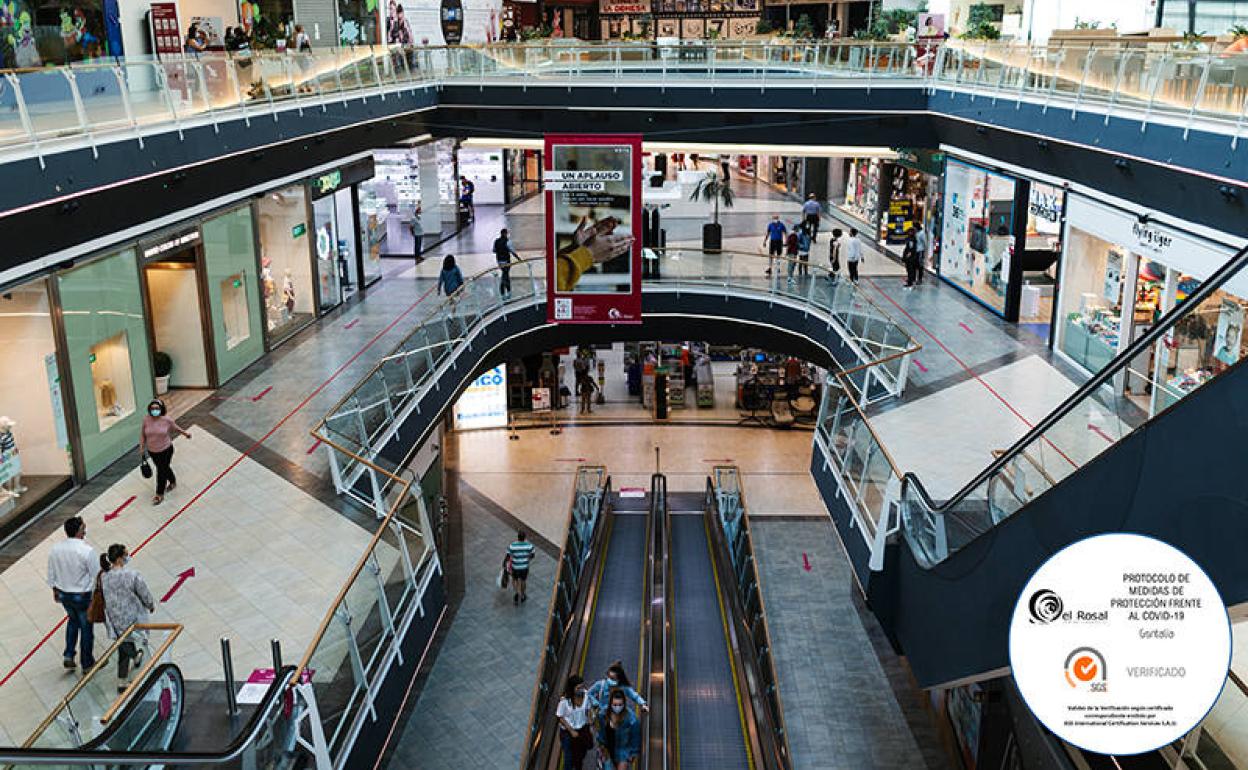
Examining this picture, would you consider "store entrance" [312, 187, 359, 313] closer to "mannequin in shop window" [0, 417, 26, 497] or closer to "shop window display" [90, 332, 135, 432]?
"shop window display" [90, 332, 135, 432]

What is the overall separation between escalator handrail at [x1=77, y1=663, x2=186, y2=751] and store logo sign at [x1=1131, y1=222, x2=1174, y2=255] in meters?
12.7

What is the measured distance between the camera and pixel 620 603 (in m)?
14.9

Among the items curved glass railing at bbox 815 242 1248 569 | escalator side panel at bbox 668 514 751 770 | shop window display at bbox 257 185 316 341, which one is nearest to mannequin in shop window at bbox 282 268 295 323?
shop window display at bbox 257 185 316 341

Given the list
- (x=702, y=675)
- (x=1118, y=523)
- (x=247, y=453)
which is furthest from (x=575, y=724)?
(x=247, y=453)

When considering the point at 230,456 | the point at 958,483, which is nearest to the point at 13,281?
the point at 230,456

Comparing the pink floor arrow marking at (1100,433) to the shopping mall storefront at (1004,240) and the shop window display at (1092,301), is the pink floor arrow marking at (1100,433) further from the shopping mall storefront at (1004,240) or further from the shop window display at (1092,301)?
the shopping mall storefront at (1004,240)

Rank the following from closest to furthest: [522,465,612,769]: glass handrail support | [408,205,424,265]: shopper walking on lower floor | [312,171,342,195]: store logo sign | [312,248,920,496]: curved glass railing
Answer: [522,465,612,769]: glass handrail support → [312,248,920,496]: curved glass railing → [312,171,342,195]: store logo sign → [408,205,424,265]: shopper walking on lower floor

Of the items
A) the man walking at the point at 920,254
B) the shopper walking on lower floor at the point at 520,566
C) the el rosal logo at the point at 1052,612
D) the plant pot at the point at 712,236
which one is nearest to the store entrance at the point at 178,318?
the shopper walking on lower floor at the point at 520,566

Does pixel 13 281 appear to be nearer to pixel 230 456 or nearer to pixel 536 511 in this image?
pixel 230 456

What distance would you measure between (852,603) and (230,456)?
9309mm

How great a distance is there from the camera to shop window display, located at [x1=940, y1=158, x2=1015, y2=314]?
67.9 feet

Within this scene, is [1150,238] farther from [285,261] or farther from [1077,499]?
[285,261]

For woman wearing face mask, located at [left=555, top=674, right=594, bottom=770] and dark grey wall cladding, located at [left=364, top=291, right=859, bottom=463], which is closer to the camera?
woman wearing face mask, located at [left=555, top=674, right=594, bottom=770]

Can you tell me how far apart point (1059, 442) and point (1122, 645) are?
2.11m
